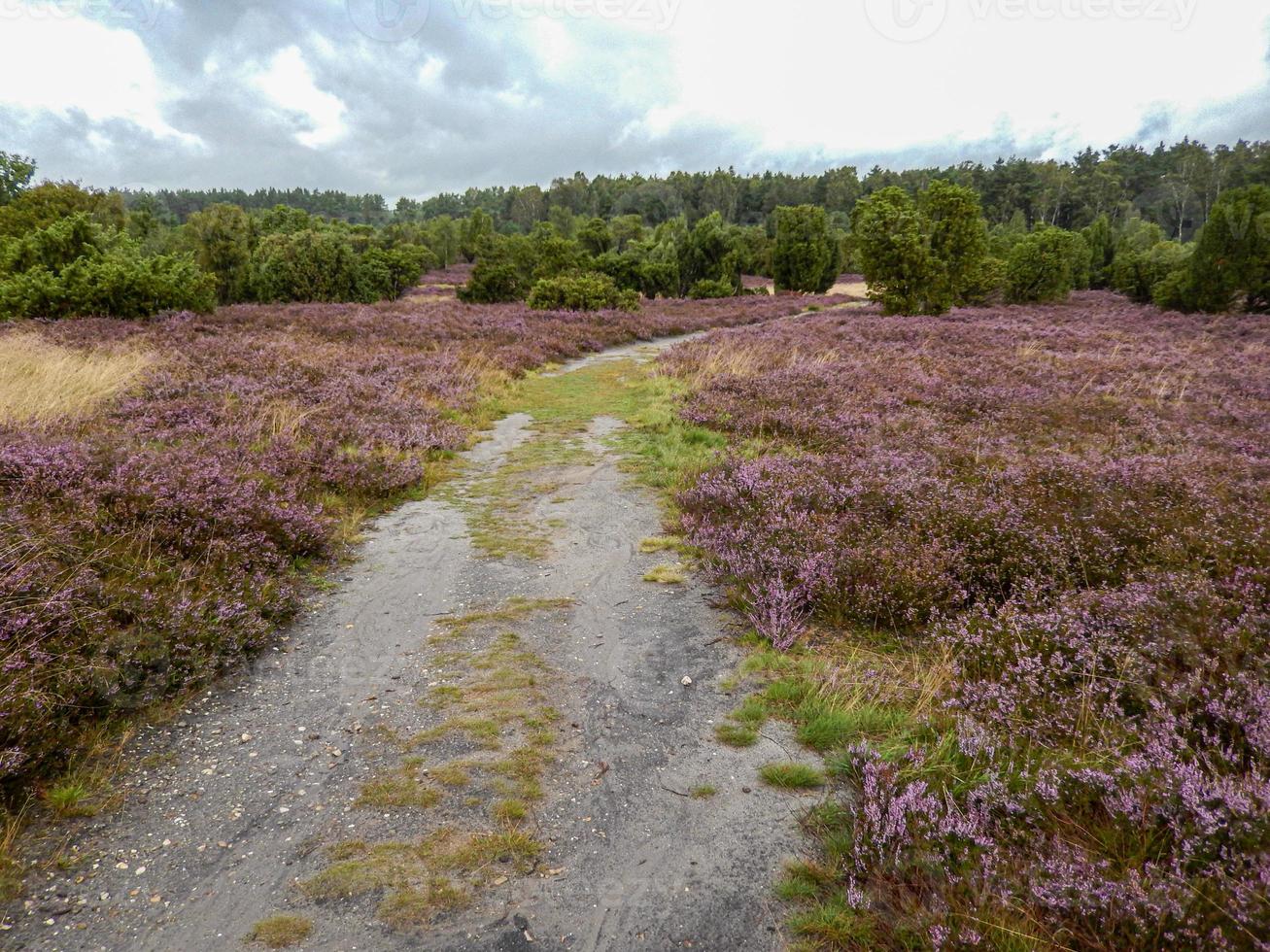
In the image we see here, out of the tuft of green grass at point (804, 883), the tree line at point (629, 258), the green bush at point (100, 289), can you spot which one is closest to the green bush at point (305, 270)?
the tree line at point (629, 258)

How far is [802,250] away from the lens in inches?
2039

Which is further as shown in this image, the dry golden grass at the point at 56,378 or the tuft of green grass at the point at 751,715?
the dry golden grass at the point at 56,378

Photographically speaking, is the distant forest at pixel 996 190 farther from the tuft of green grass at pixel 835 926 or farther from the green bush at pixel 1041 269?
the tuft of green grass at pixel 835 926

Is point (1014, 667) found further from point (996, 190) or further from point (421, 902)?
point (996, 190)

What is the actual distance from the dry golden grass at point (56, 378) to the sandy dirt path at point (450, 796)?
6520mm

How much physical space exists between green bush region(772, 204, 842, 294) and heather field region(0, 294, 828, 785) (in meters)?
41.1

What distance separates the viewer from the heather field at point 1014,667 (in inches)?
99.3

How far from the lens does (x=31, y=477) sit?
A: 577 centimetres

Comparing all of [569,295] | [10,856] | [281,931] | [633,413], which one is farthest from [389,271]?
[281,931]

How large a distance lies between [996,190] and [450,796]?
131624 millimetres

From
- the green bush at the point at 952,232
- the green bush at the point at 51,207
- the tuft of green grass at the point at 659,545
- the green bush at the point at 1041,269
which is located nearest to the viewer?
the tuft of green grass at the point at 659,545

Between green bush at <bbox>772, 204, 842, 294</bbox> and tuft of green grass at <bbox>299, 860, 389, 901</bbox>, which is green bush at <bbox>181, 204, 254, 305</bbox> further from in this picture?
tuft of green grass at <bbox>299, 860, 389, 901</bbox>

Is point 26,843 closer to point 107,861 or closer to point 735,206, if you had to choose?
point 107,861

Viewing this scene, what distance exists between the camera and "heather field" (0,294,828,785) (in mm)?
4035
